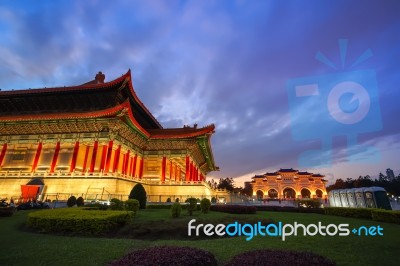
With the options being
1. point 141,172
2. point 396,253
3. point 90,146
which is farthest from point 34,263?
point 141,172

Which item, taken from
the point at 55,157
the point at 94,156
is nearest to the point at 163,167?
the point at 94,156

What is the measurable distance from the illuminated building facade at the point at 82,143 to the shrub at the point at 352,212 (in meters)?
15.1

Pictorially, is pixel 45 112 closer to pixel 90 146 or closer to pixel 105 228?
pixel 90 146

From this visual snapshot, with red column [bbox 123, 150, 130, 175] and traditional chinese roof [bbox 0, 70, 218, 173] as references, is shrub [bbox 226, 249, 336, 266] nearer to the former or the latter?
traditional chinese roof [bbox 0, 70, 218, 173]

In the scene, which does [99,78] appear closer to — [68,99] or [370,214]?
[68,99]

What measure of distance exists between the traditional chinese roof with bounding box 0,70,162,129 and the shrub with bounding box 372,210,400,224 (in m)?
25.9

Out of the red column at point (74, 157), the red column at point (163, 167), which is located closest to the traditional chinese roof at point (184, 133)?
the red column at point (163, 167)

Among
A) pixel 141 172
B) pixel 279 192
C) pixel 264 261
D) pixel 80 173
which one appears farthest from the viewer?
pixel 279 192

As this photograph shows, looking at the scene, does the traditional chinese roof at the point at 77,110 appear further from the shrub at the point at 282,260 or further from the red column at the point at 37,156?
the shrub at the point at 282,260

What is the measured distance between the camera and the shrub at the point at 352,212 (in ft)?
53.4

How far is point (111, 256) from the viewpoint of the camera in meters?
6.36

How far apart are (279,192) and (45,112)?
66266 millimetres

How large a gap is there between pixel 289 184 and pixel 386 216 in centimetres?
6157

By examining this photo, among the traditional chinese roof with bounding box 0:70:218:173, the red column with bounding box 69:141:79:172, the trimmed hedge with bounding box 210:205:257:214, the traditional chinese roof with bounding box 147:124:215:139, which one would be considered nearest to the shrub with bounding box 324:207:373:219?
the trimmed hedge with bounding box 210:205:257:214
